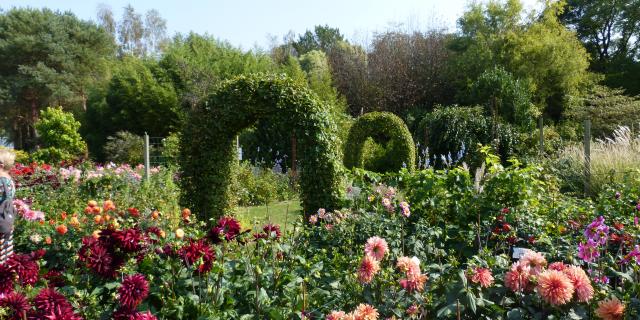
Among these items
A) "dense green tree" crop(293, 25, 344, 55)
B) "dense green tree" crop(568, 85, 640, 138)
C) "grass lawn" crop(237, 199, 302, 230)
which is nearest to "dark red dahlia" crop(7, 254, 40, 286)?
"grass lawn" crop(237, 199, 302, 230)

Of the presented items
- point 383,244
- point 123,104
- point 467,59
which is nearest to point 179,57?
point 123,104

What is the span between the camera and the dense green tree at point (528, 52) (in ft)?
49.7

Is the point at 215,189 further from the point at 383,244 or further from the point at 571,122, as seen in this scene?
the point at 571,122

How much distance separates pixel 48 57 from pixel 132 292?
26537 millimetres

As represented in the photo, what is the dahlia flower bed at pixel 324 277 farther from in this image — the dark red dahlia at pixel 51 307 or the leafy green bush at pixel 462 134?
the leafy green bush at pixel 462 134

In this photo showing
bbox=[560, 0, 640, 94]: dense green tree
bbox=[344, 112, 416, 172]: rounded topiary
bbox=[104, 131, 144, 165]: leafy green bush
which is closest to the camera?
bbox=[344, 112, 416, 172]: rounded topiary

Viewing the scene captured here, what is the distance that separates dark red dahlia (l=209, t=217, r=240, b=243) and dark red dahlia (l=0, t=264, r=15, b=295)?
67 cm

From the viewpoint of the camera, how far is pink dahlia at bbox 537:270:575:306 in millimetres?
1334

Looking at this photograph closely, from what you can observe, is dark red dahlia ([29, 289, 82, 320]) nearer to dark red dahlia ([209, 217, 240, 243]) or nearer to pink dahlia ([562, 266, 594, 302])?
dark red dahlia ([209, 217, 240, 243])

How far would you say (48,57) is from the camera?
24.2 metres

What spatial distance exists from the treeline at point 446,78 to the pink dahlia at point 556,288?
424 inches

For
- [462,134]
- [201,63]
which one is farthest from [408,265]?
[201,63]

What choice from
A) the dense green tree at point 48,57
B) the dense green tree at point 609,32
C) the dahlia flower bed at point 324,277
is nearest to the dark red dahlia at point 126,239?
the dahlia flower bed at point 324,277

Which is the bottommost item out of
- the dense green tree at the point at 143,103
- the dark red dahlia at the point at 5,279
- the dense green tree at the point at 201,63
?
the dark red dahlia at the point at 5,279
